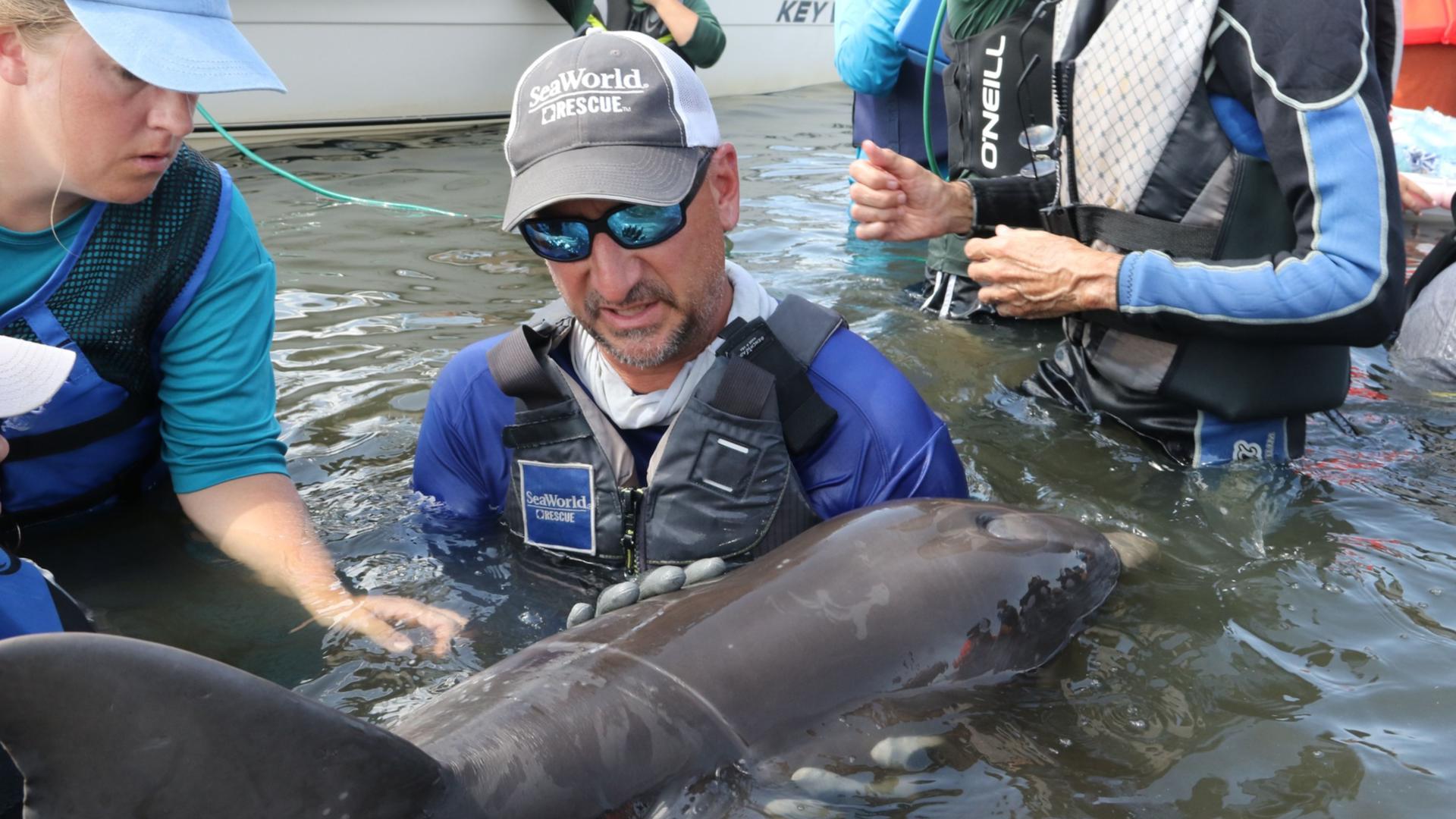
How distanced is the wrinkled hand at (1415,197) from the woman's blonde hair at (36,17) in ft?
23.1

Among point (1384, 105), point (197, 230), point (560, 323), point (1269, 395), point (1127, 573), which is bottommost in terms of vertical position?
point (1127, 573)

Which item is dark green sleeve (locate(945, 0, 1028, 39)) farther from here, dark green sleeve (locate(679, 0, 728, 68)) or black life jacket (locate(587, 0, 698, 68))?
black life jacket (locate(587, 0, 698, 68))

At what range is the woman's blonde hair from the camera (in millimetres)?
2848

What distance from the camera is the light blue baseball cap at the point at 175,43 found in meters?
2.83

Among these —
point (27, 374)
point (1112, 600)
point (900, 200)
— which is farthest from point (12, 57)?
point (1112, 600)

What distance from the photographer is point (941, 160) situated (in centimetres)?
732

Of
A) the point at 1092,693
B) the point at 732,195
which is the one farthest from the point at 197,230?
the point at 1092,693

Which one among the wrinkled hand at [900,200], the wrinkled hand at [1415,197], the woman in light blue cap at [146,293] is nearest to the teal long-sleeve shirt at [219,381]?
the woman in light blue cap at [146,293]

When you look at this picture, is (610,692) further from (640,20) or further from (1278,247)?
(640,20)

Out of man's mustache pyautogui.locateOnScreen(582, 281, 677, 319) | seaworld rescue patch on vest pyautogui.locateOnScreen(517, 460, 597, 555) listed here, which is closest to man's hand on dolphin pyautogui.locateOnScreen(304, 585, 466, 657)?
seaworld rescue patch on vest pyautogui.locateOnScreen(517, 460, 597, 555)

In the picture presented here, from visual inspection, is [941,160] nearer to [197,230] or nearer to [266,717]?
[197,230]

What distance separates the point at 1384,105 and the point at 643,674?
2.78 meters

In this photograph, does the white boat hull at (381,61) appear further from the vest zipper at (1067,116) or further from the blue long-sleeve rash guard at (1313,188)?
the blue long-sleeve rash guard at (1313,188)

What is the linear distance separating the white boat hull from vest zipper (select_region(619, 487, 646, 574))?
8.02 meters
